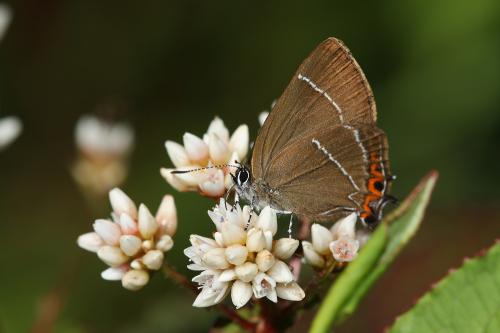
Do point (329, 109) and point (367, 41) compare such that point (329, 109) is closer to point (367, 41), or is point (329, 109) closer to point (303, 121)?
point (303, 121)

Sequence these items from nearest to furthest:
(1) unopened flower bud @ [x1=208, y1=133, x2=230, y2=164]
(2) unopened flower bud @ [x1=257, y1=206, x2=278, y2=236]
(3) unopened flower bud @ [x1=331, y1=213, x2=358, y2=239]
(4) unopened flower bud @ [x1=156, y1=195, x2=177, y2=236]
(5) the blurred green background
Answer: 1. (2) unopened flower bud @ [x1=257, y1=206, x2=278, y2=236]
2. (3) unopened flower bud @ [x1=331, y1=213, x2=358, y2=239]
3. (4) unopened flower bud @ [x1=156, y1=195, x2=177, y2=236]
4. (1) unopened flower bud @ [x1=208, y1=133, x2=230, y2=164]
5. (5) the blurred green background

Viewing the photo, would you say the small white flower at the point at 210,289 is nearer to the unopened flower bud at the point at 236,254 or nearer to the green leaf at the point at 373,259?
the unopened flower bud at the point at 236,254

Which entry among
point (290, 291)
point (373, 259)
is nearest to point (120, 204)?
point (290, 291)

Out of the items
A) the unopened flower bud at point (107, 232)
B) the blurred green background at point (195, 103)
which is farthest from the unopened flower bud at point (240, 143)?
the blurred green background at point (195, 103)

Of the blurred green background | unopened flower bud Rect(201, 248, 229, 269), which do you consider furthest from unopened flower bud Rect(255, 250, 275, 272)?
the blurred green background

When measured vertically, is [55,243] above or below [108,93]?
below

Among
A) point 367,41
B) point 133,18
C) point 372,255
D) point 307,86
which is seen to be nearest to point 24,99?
point 133,18

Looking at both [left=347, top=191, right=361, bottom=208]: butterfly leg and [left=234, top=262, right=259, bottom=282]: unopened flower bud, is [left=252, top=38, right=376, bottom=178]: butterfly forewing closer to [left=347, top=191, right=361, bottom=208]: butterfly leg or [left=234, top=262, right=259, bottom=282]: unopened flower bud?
[left=347, top=191, right=361, bottom=208]: butterfly leg
